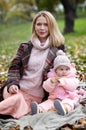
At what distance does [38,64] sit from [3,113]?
0.83 metres

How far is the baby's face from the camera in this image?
5.61 meters

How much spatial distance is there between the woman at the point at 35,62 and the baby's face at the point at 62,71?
231 mm

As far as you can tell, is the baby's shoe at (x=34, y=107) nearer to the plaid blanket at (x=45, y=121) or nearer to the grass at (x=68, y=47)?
the plaid blanket at (x=45, y=121)

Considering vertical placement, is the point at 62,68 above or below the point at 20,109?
above

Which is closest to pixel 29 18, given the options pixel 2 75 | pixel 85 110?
pixel 2 75

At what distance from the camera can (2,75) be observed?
8.02 meters

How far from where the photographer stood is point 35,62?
5.86 metres

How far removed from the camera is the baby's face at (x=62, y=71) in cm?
561

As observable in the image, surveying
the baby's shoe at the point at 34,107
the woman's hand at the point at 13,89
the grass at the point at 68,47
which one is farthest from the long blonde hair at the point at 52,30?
the grass at the point at 68,47

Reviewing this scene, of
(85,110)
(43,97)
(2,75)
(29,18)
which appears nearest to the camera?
(85,110)

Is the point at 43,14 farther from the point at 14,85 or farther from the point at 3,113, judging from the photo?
the point at 3,113

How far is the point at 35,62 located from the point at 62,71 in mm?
433

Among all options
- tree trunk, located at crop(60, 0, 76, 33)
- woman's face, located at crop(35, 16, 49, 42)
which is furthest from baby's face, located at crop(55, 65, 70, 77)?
tree trunk, located at crop(60, 0, 76, 33)

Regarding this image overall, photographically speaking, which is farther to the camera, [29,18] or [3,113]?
[29,18]
